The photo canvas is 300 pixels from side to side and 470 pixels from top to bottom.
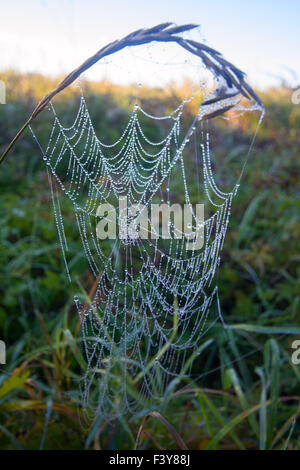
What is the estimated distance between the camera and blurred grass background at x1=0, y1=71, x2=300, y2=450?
1.58 m

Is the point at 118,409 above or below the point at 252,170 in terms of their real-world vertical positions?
below

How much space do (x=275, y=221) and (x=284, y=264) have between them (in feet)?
1.77

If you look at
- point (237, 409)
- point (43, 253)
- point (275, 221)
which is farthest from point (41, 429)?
point (275, 221)

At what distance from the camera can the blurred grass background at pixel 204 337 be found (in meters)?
1.58

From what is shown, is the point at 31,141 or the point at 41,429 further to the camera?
the point at 31,141

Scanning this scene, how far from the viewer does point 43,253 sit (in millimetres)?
2693

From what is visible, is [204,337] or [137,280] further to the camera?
[204,337]

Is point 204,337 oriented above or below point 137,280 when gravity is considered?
below

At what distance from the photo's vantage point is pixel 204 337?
2082 mm
